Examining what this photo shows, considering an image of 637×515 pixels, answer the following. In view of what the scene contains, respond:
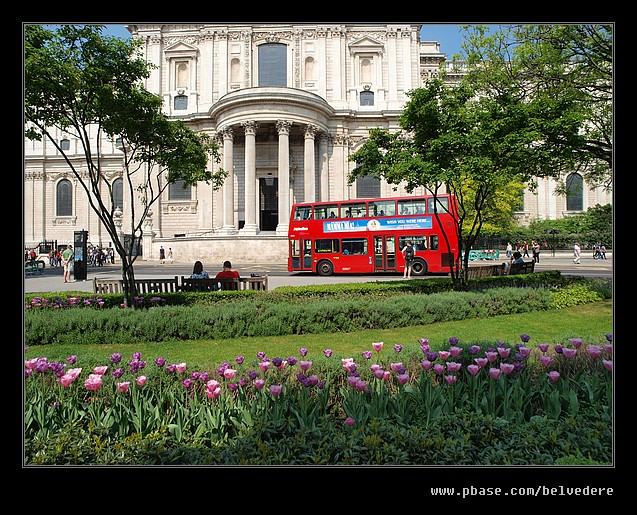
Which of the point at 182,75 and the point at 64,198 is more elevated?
the point at 182,75

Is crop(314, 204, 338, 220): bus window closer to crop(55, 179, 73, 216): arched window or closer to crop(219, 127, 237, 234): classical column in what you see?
crop(219, 127, 237, 234): classical column

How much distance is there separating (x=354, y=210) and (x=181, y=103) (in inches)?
1170

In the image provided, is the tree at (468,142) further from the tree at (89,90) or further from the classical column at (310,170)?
the classical column at (310,170)

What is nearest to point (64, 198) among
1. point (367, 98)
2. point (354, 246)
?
point (367, 98)

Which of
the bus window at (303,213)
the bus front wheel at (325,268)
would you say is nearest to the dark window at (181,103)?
the bus window at (303,213)

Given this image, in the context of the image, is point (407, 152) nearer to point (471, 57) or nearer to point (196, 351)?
point (471, 57)

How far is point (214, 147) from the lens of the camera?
14922 mm

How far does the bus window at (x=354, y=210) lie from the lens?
70.0 feet

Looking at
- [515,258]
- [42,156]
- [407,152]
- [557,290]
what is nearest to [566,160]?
[557,290]

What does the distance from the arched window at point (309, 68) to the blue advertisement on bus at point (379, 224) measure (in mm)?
24262

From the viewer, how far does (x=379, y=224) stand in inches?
829

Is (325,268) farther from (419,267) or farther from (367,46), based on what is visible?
(367,46)

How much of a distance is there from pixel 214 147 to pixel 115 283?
249 inches

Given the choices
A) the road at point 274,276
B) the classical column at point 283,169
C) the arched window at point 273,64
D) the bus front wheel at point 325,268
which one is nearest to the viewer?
the road at point 274,276
